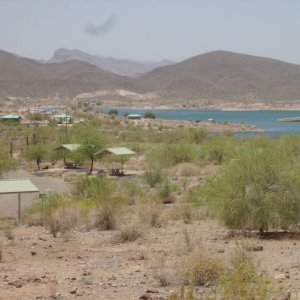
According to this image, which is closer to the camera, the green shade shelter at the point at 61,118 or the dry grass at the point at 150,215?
the dry grass at the point at 150,215

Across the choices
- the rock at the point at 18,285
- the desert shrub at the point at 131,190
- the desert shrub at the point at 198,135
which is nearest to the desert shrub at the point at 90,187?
the desert shrub at the point at 131,190

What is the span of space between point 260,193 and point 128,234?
392cm

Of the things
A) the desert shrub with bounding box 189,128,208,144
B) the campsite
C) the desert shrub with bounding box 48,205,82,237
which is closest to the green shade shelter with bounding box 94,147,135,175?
the campsite

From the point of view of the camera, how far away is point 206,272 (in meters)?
11.4

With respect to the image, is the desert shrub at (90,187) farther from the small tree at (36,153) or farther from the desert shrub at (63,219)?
the small tree at (36,153)

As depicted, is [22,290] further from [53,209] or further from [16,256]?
[53,209]

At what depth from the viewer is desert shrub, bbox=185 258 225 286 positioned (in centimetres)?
1120

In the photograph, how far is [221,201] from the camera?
17859 mm

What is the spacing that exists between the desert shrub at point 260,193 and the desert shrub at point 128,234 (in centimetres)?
255

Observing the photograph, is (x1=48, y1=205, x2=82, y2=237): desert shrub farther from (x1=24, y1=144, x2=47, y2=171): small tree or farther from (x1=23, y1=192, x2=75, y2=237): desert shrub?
(x1=24, y1=144, x2=47, y2=171): small tree

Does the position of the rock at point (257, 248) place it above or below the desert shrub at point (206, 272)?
below

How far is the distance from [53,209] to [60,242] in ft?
11.8

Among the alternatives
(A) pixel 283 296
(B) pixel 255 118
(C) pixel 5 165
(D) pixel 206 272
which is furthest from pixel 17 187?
(B) pixel 255 118

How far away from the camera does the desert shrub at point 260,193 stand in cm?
1738
